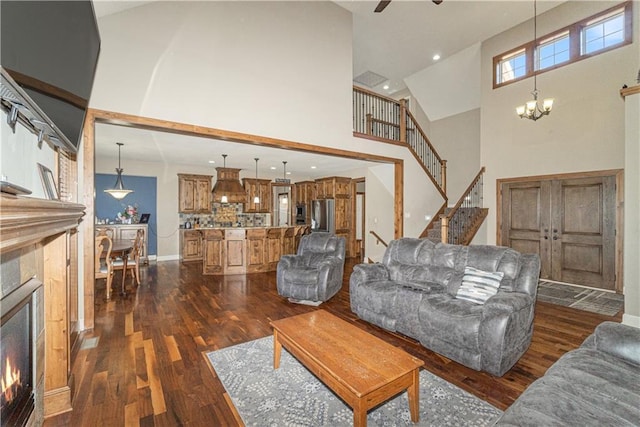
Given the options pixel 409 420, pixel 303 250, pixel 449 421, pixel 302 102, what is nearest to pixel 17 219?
pixel 409 420

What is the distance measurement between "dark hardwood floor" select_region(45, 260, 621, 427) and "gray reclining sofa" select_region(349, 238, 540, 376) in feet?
0.55

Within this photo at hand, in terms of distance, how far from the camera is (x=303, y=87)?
4938 millimetres

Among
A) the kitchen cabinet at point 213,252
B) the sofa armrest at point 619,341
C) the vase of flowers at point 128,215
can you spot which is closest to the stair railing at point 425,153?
the kitchen cabinet at point 213,252

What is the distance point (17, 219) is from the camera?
0.97m

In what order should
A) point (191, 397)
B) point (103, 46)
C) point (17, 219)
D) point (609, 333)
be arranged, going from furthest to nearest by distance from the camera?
1. point (103, 46)
2. point (191, 397)
3. point (609, 333)
4. point (17, 219)

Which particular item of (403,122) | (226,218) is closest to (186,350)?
(403,122)

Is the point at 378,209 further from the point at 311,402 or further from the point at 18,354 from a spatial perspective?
the point at 18,354

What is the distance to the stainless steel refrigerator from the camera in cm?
822

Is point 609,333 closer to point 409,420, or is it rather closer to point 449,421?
point 449,421

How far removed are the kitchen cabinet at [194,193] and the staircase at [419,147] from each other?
469cm

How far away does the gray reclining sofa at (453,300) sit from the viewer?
2.33 meters

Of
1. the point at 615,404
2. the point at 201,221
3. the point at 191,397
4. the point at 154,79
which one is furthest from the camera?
the point at 201,221

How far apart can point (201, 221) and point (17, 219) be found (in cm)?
782

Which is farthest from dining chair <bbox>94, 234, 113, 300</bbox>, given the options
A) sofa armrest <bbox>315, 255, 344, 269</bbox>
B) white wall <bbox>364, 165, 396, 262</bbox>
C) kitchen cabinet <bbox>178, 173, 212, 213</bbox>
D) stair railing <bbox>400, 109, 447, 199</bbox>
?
stair railing <bbox>400, 109, 447, 199</bbox>
